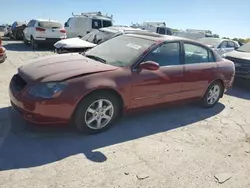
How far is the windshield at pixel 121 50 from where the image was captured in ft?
14.5

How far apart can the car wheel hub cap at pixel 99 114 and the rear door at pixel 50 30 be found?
38.2 feet

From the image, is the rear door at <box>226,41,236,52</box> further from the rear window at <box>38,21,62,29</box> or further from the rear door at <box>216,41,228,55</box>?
the rear window at <box>38,21,62,29</box>

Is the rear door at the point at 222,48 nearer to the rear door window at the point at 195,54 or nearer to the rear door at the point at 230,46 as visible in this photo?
the rear door at the point at 230,46

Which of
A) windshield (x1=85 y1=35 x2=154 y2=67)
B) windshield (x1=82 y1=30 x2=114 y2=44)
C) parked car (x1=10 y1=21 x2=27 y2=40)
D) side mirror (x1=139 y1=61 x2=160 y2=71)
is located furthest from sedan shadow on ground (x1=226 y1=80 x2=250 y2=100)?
parked car (x1=10 y1=21 x2=27 y2=40)

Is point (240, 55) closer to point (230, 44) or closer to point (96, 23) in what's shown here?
point (230, 44)

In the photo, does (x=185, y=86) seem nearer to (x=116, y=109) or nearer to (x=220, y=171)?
(x=116, y=109)

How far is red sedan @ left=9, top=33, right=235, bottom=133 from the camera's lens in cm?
368

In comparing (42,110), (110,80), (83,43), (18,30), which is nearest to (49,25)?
(83,43)

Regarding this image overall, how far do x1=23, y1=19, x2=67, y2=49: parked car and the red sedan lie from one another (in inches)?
405

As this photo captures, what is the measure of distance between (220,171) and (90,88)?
2057mm

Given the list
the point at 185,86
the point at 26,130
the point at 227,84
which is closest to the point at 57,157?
the point at 26,130

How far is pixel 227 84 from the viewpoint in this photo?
6.18 metres

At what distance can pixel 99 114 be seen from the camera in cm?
405

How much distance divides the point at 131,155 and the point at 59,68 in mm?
1683
